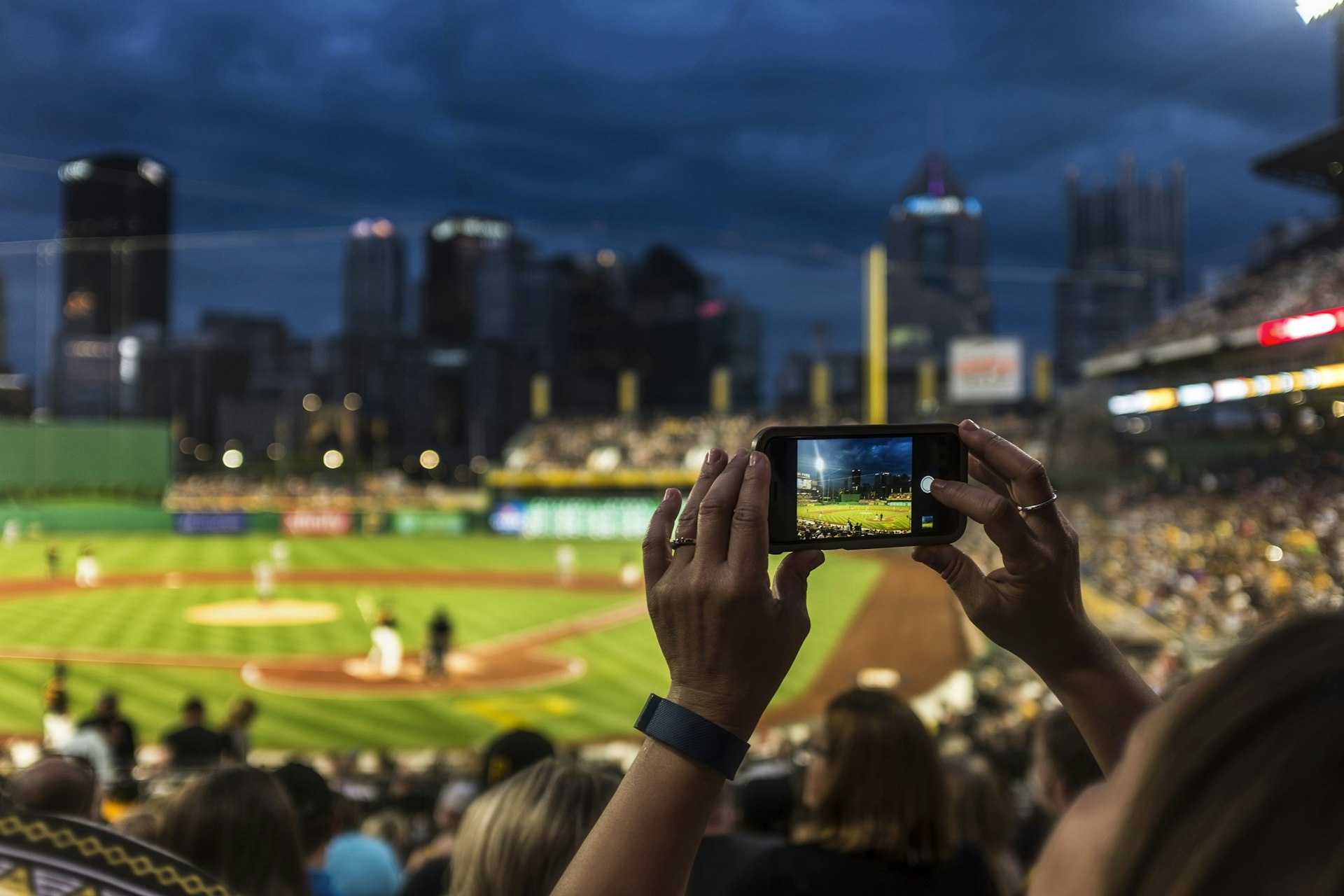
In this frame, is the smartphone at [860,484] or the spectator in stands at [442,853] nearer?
the smartphone at [860,484]

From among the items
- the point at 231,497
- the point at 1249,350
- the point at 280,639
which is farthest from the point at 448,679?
the point at 231,497

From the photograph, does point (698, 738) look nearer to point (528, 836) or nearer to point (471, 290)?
point (528, 836)

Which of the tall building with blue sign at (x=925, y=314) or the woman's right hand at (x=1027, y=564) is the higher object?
the tall building with blue sign at (x=925, y=314)

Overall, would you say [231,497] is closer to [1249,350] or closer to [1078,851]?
[1249,350]

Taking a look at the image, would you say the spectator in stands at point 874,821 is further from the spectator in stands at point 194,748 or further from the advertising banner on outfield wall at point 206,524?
the advertising banner on outfield wall at point 206,524

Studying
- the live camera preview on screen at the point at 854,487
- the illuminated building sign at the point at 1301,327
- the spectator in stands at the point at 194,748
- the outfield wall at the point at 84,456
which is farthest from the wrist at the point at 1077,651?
the outfield wall at the point at 84,456

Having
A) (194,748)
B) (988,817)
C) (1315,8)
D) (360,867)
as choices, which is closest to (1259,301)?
(988,817)

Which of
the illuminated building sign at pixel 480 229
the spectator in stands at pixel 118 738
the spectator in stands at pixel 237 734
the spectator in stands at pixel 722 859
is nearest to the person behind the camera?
the spectator in stands at pixel 722 859
